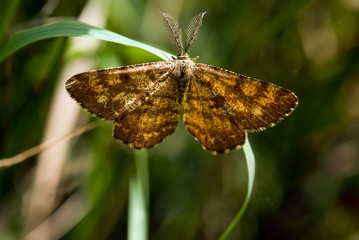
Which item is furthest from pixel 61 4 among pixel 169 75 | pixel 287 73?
pixel 287 73

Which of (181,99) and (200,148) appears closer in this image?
(181,99)

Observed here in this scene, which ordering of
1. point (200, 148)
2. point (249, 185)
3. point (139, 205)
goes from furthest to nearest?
A: point (200, 148) < point (139, 205) < point (249, 185)

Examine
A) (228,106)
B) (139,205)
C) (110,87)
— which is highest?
(110,87)

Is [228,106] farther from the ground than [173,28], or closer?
closer

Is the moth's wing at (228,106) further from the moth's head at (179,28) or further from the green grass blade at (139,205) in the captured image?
the green grass blade at (139,205)

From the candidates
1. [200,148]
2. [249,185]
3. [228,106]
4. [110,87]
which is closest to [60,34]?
[110,87]

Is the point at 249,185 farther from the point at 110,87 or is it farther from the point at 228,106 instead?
the point at 110,87

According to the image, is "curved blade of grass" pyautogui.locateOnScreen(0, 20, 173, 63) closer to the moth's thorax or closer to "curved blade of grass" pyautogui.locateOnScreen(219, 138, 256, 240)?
the moth's thorax

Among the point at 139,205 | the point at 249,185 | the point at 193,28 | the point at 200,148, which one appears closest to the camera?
the point at 249,185
